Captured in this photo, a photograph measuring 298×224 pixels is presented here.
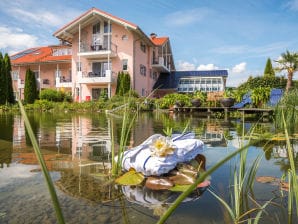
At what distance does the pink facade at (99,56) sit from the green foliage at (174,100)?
506 cm

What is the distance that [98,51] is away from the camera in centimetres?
2602

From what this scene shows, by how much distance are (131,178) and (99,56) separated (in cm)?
2550

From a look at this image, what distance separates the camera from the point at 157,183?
257 cm

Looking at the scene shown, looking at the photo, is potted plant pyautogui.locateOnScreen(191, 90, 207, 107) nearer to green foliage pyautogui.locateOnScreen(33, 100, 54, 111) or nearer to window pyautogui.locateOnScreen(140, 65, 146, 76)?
window pyautogui.locateOnScreen(140, 65, 146, 76)

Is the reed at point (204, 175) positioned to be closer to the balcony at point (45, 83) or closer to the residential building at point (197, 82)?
the residential building at point (197, 82)

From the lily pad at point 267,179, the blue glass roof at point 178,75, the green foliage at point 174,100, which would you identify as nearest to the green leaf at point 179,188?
the lily pad at point 267,179

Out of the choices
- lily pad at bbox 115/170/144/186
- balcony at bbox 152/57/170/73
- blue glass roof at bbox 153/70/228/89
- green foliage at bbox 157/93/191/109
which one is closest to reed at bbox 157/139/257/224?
lily pad at bbox 115/170/144/186

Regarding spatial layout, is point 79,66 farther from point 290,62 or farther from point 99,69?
point 290,62

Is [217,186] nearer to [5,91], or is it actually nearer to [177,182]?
[177,182]

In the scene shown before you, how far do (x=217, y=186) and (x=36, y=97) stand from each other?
26.5 meters

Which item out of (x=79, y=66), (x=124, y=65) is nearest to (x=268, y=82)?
(x=124, y=65)

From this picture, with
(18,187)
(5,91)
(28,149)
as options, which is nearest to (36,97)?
(5,91)

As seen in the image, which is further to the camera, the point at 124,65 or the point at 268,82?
the point at 268,82

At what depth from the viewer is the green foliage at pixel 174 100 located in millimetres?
19916
